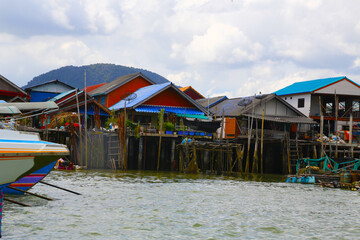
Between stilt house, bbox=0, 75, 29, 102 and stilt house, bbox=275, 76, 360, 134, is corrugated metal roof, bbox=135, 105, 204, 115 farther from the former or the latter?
stilt house, bbox=275, 76, 360, 134

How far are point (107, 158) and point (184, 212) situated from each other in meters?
20.7

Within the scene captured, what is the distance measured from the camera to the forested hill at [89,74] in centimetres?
12375

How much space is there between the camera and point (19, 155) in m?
13.0

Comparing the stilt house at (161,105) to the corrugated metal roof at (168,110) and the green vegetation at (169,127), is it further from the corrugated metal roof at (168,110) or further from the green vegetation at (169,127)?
the green vegetation at (169,127)

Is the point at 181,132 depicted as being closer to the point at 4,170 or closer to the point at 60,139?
the point at 60,139

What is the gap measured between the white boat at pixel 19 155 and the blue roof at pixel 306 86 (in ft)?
131

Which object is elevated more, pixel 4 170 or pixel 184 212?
pixel 4 170

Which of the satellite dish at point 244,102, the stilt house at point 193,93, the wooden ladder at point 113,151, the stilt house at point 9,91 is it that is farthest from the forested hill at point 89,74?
the wooden ladder at point 113,151

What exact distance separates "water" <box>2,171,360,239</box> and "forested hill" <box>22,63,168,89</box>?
329ft

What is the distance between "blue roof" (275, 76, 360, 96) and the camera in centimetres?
5146

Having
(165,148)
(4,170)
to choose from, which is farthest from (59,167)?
(4,170)

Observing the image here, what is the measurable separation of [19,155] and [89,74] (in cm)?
12321

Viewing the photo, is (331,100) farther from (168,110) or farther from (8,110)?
(8,110)

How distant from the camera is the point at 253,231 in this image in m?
13.7
